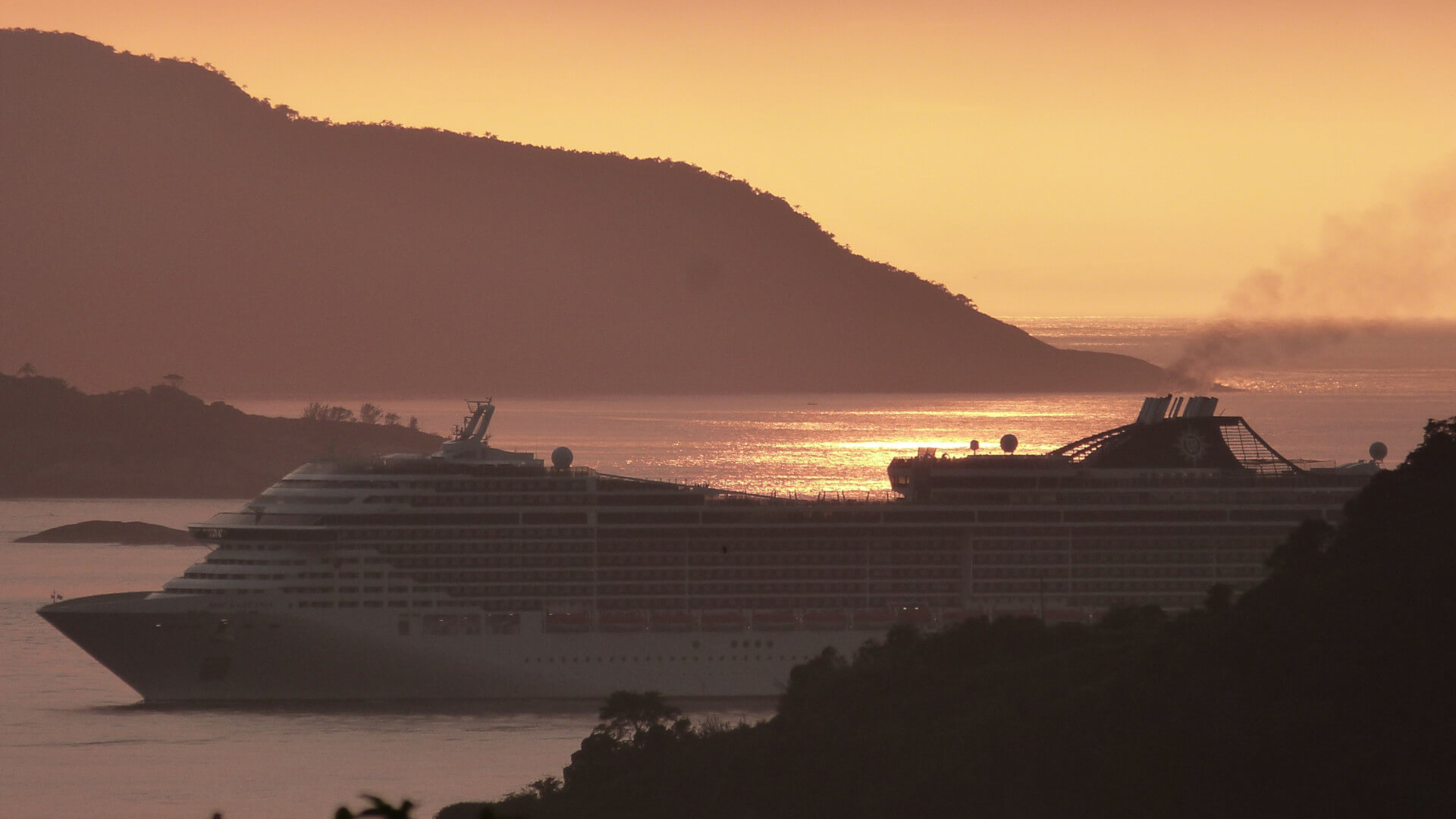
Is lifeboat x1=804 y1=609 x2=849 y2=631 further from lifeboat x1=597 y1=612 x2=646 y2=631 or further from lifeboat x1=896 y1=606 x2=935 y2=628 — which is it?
lifeboat x1=597 y1=612 x2=646 y2=631

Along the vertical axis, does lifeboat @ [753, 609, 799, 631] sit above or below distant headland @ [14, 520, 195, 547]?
below

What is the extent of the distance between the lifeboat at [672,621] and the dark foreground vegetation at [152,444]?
→ 99885mm

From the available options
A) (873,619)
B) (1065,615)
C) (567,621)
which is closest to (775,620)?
(873,619)

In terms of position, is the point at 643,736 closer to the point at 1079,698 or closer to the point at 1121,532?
the point at 1079,698

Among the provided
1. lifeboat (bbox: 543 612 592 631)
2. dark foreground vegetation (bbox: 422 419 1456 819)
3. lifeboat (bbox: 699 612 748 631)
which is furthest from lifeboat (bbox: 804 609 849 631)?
dark foreground vegetation (bbox: 422 419 1456 819)

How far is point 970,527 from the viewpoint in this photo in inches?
2222

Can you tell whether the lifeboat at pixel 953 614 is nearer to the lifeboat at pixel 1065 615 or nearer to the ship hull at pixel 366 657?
the lifeboat at pixel 1065 615

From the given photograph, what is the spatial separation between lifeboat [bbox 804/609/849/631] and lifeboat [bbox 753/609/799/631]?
0.27 meters

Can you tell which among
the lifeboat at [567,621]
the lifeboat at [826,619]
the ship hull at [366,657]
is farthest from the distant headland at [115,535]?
the lifeboat at [826,619]

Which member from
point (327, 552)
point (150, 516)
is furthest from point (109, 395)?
point (327, 552)

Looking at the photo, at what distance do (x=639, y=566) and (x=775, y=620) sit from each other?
11.3 ft

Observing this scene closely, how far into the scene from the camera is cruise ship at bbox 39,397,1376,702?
52750mm

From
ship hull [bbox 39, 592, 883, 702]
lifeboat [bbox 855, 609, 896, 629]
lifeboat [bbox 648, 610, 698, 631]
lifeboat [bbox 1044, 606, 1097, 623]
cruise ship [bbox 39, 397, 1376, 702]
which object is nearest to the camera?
ship hull [bbox 39, 592, 883, 702]

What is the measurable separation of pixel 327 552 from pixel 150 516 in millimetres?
84920
